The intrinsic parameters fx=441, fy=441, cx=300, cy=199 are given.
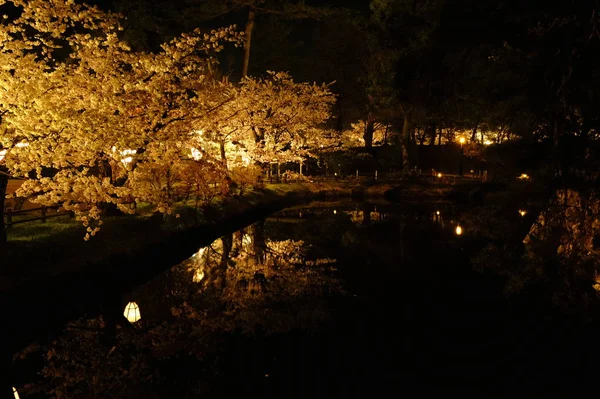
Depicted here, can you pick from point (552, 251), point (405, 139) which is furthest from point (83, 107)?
point (405, 139)

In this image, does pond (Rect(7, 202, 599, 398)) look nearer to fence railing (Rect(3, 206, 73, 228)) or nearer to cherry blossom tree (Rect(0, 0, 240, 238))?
cherry blossom tree (Rect(0, 0, 240, 238))

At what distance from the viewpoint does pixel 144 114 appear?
14.5 meters

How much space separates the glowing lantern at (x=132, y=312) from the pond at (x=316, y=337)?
3 cm

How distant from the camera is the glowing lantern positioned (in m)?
10.6

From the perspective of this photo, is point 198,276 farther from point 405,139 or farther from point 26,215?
point 405,139

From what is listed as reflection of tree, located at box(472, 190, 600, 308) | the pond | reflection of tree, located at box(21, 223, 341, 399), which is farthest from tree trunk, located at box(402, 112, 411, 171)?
reflection of tree, located at box(21, 223, 341, 399)

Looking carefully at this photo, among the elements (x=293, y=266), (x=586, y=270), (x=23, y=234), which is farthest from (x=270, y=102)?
(x=586, y=270)

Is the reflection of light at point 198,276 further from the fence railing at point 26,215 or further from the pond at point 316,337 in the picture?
the fence railing at point 26,215

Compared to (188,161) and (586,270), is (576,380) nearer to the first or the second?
(586,270)

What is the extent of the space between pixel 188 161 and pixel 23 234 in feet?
24.2

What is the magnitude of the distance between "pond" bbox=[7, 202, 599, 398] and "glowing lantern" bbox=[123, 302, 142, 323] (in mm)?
27

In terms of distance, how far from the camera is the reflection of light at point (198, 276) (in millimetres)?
13672

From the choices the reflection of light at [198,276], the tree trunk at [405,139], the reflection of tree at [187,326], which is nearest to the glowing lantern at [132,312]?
the reflection of tree at [187,326]

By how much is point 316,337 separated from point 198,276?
607 centimetres
